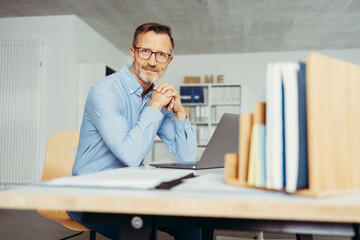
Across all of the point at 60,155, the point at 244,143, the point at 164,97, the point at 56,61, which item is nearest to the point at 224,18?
the point at 56,61

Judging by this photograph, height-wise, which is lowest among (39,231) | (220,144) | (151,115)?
(39,231)

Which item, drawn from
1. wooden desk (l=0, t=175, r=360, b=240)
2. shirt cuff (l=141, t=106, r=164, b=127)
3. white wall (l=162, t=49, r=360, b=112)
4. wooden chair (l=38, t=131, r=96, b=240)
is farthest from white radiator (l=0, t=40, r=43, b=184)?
wooden desk (l=0, t=175, r=360, b=240)

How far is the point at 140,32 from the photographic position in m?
1.49

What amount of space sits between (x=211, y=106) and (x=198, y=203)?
5847mm

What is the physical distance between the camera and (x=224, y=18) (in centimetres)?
481

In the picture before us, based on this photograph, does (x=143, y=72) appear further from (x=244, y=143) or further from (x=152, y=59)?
(x=244, y=143)

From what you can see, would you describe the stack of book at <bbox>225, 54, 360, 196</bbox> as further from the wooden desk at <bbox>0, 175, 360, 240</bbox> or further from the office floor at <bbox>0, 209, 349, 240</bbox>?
the office floor at <bbox>0, 209, 349, 240</bbox>

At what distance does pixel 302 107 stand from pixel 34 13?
5127 millimetres

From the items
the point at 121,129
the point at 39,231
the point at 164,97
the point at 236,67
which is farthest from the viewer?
the point at 236,67

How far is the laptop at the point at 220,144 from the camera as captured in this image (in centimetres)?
113

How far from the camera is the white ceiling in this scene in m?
4.33

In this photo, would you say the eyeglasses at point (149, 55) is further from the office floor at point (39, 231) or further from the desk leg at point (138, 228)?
the office floor at point (39, 231)

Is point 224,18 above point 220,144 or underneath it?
above

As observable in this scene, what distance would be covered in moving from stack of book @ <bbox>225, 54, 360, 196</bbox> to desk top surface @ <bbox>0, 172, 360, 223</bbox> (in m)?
0.03
